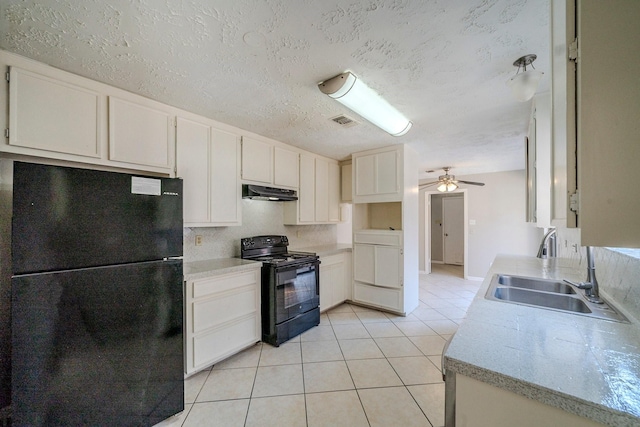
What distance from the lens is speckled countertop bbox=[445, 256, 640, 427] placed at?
663 mm

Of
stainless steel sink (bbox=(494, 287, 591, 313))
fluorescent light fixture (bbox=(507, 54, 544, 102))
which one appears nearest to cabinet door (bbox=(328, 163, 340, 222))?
stainless steel sink (bbox=(494, 287, 591, 313))

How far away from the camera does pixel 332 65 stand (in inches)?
64.1

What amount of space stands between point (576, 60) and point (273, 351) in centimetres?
287

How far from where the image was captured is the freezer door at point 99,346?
121 centimetres

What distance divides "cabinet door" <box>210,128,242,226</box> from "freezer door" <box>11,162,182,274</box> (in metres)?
0.77

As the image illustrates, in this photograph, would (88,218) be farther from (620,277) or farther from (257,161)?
(620,277)

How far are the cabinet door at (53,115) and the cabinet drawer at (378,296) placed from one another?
3387mm

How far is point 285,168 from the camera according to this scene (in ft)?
10.7

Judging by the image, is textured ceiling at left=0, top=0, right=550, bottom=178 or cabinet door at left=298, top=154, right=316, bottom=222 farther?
cabinet door at left=298, top=154, right=316, bottom=222

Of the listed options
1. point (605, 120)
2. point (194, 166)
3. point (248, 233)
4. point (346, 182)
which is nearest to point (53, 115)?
point (194, 166)

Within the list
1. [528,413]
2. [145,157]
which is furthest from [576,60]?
[145,157]

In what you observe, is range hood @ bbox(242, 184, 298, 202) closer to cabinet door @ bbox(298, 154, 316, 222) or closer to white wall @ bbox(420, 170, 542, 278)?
cabinet door @ bbox(298, 154, 316, 222)

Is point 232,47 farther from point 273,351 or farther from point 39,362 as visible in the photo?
point 273,351

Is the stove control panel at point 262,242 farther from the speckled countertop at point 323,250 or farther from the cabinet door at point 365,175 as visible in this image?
the cabinet door at point 365,175
